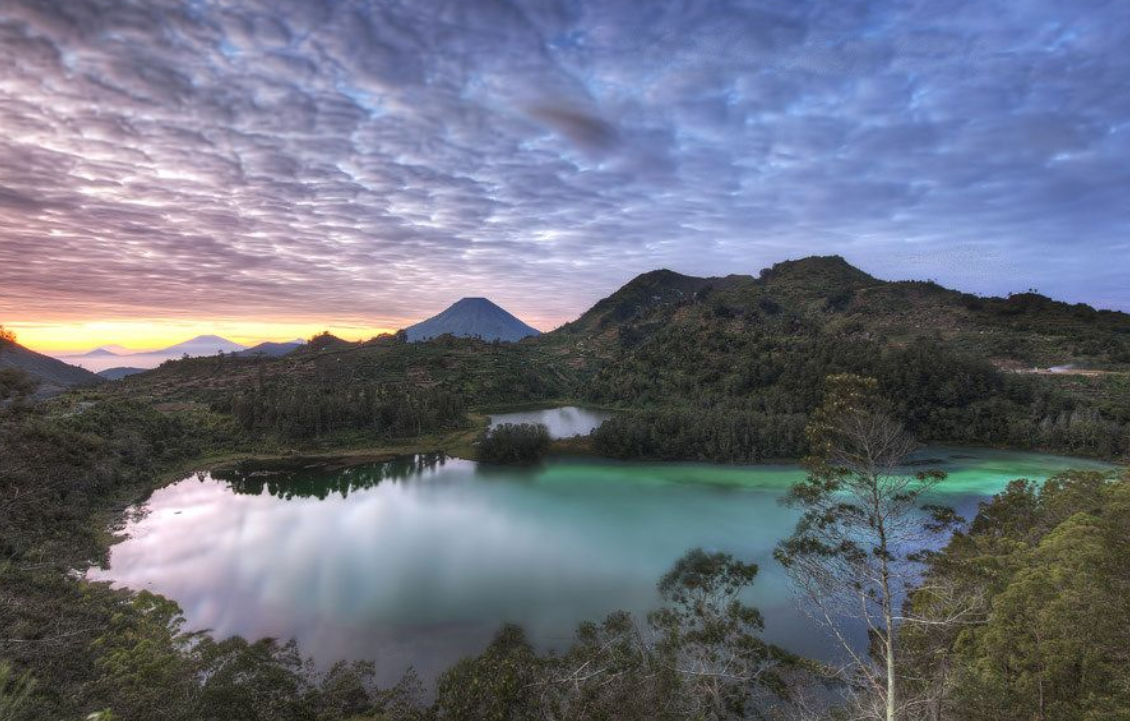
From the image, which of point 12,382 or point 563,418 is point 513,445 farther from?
point 12,382

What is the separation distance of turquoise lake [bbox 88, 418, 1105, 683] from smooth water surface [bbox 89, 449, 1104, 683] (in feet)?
0.50

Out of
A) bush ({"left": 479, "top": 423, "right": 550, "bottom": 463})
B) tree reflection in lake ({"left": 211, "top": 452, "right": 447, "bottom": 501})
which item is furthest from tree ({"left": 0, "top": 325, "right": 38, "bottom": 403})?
bush ({"left": 479, "top": 423, "right": 550, "bottom": 463})

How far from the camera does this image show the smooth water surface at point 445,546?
26953mm

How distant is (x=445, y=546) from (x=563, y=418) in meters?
62.1

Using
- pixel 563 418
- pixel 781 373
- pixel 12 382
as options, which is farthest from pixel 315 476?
pixel 781 373

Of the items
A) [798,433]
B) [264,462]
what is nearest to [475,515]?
[264,462]

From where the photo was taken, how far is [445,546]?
126ft

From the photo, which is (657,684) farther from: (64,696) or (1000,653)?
(64,696)

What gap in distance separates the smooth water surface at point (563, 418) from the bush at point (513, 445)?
10.3m

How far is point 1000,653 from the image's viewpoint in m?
13.7

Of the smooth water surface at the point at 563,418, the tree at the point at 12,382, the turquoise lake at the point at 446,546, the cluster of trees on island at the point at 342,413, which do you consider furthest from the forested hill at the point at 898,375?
the tree at the point at 12,382

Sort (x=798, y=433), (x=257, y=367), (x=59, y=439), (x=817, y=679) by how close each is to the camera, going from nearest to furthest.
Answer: (x=817, y=679) → (x=59, y=439) → (x=798, y=433) → (x=257, y=367)

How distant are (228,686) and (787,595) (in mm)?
28322

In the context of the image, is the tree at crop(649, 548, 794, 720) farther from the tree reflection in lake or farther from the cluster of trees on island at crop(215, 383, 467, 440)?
the cluster of trees on island at crop(215, 383, 467, 440)
